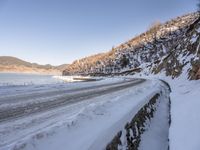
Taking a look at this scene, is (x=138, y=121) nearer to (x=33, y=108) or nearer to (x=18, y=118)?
(x=33, y=108)

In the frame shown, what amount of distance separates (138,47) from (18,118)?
167350 millimetres

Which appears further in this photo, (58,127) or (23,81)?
(23,81)

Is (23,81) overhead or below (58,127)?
below

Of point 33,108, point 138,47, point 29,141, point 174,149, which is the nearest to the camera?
point 29,141

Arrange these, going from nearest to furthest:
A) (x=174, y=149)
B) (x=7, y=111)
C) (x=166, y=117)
Answer: (x=174, y=149)
(x=7, y=111)
(x=166, y=117)

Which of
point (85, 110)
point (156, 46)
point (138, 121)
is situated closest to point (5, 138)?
point (85, 110)

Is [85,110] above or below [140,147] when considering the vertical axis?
above

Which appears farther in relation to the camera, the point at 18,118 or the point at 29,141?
the point at 18,118

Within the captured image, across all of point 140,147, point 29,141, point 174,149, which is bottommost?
point 140,147

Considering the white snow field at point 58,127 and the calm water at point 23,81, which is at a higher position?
the white snow field at point 58,127

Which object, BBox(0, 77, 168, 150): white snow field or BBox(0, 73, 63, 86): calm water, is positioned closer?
BBox(0, 77, 168, 150): white snow field

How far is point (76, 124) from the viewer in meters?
8.89

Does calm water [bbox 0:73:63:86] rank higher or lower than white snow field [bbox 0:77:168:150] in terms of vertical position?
lower

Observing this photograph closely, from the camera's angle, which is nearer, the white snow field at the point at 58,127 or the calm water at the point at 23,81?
the white snow field at the point at 58,127
